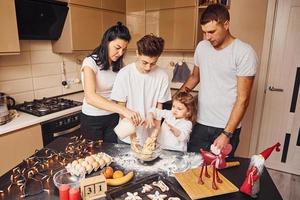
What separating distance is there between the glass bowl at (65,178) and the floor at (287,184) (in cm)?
211

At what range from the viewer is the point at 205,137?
158 centimetres

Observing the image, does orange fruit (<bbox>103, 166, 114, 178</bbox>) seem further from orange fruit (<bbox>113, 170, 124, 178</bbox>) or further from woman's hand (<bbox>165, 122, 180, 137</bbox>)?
woman's hand (<bbox>165, 122, 180, 137</bbox>)

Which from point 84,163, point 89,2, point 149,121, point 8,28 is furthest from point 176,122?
point 89,2

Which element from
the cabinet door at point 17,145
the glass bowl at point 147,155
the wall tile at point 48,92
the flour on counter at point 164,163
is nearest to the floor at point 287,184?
the flour on counter at point 164,163

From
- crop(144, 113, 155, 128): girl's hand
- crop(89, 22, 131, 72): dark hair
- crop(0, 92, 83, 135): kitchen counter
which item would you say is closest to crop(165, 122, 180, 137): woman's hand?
crop(144, 113, 155, 128): girl's hand

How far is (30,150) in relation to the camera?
6.20 feet

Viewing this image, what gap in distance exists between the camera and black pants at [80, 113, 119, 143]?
1.66m

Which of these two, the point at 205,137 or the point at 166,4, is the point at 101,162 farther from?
the point at 166,4

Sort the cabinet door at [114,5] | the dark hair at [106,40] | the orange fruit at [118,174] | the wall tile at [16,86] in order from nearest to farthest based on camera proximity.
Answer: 1. the orange fruit at [118,174]
2. the dark hair at [106,40]
3. the wall tile at [16,86]
4. the cabinet door at [114,5]

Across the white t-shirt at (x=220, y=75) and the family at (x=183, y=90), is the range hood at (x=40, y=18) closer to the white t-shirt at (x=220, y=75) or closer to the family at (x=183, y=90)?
the family at (x=183, y=90)

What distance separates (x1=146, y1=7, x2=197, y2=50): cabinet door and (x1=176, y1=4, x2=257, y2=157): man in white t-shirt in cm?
100

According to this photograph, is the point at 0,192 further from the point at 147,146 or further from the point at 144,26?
the point at 144,26

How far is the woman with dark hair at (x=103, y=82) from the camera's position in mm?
1397

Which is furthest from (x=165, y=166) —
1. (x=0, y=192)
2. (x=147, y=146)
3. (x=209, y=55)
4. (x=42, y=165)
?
(x=209, y=55)
